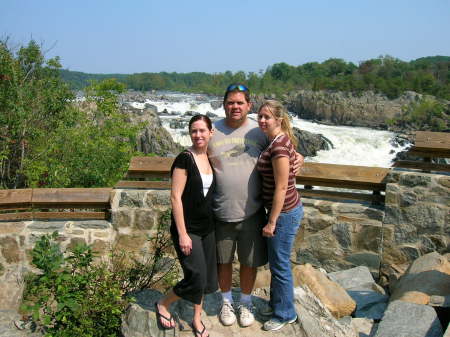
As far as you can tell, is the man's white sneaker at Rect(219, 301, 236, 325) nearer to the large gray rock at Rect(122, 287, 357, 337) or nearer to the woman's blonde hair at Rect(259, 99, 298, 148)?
the large gray rock at Rect(122, 287, 357, 337)

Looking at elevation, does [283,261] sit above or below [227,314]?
above

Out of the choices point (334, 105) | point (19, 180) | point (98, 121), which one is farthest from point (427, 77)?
point (19, 180)

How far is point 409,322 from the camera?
114 inches

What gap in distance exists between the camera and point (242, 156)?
2.75m

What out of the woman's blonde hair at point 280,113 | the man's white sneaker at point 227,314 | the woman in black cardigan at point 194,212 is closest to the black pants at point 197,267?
the woman in black cardigan at point 194,212

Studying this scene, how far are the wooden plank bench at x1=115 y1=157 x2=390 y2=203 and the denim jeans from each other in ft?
5.07

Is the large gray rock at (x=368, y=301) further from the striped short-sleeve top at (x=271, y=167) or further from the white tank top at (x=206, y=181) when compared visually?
the white tank top at (x=206, y=181)

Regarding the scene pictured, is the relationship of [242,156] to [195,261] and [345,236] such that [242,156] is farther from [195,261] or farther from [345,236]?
[345,236]

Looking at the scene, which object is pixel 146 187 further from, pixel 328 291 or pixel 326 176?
pixel 328 291

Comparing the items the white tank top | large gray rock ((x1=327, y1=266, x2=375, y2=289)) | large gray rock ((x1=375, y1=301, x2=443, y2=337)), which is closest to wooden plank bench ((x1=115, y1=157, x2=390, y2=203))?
large gray rock ((x1=327, y1=266, x2=375, y2=289))

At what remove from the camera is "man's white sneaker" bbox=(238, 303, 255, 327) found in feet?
9.49

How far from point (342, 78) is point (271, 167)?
67.4 meters

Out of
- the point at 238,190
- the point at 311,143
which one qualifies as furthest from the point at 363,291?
the point at 311,143

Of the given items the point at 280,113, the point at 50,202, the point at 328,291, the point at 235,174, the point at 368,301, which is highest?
the point at 280,113
